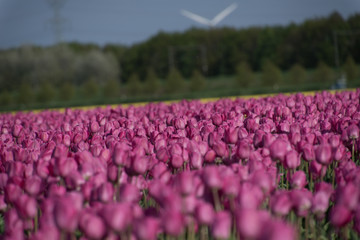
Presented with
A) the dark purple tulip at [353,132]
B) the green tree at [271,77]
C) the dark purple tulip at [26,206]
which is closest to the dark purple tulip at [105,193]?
the dark purple tulip at [26,206]

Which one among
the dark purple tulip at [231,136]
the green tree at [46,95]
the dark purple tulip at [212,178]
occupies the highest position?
the green tree at [46,95]

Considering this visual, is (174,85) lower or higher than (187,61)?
lower

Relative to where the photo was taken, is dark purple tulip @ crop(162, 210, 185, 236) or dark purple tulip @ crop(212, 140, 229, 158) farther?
dark purple tulip @ crop(212, 140, 229, 158)

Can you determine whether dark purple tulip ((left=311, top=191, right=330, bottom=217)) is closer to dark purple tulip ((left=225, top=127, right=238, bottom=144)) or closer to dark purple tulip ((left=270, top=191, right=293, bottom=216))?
dark purple tulip ((left=270, top=191, right=293, bottom=216))

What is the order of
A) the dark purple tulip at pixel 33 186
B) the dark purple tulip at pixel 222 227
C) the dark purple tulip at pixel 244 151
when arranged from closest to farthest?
the dark purple tulip at pixel 222 227
the dark purple tulip at pixel 33 186
the dark purple tulip at pixel 244 151

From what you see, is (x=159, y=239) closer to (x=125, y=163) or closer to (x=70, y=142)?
(x=125, y=163)

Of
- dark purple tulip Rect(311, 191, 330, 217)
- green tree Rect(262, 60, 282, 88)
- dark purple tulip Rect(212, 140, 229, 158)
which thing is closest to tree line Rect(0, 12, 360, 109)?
green tree Rect(262, 60, 282, 88)

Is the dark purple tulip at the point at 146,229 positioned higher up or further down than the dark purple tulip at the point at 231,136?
further down

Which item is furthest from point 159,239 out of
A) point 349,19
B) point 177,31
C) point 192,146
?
point 177,31

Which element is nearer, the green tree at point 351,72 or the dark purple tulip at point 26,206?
the dark purple tulip at point 26,206

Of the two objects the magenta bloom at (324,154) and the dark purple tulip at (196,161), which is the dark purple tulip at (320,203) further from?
the dark purple tulip at (196,161)

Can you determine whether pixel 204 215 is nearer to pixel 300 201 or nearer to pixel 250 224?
pixel 250 224

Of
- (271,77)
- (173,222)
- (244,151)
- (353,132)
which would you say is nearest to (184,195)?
(173,222)

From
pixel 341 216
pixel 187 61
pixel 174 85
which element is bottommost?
pixel 341 216
